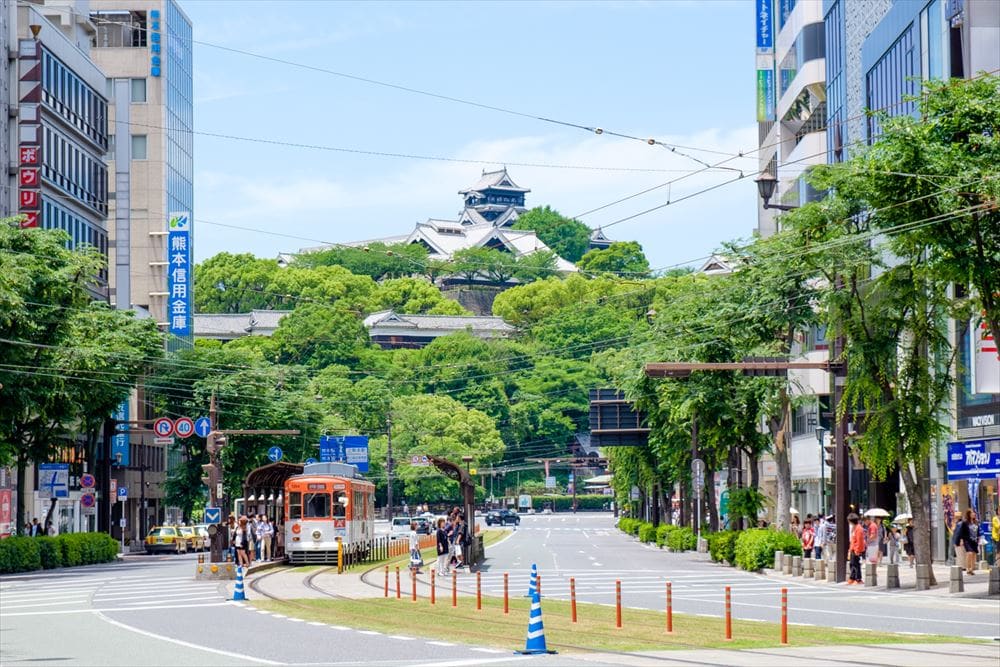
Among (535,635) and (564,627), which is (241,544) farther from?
(535,635)

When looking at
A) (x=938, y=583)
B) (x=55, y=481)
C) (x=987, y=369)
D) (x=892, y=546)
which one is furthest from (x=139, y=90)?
(x=938, y=583)

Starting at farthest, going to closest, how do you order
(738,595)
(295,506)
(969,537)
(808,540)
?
(295,506) → (808,540) → (969,537) → (738,595)

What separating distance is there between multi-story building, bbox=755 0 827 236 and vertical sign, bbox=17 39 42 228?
30376mm

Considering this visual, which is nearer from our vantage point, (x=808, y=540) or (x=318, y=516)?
(x=808, y=540)

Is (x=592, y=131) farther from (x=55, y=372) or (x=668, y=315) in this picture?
(x=55, y=372)

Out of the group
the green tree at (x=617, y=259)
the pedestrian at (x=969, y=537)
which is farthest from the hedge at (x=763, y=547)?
the green tree at (x=617, y=259)

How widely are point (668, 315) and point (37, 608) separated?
29995 mm

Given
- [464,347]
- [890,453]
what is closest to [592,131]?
[890,453]

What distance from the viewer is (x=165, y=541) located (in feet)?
249

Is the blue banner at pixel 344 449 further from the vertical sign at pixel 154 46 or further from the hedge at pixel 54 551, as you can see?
the hedge at pixel 54 551

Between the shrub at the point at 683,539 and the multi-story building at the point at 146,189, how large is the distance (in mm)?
33990

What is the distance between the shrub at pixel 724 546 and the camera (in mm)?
52312

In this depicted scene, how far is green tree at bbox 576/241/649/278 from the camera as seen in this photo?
179 meters

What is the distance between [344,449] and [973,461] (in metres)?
62.6
